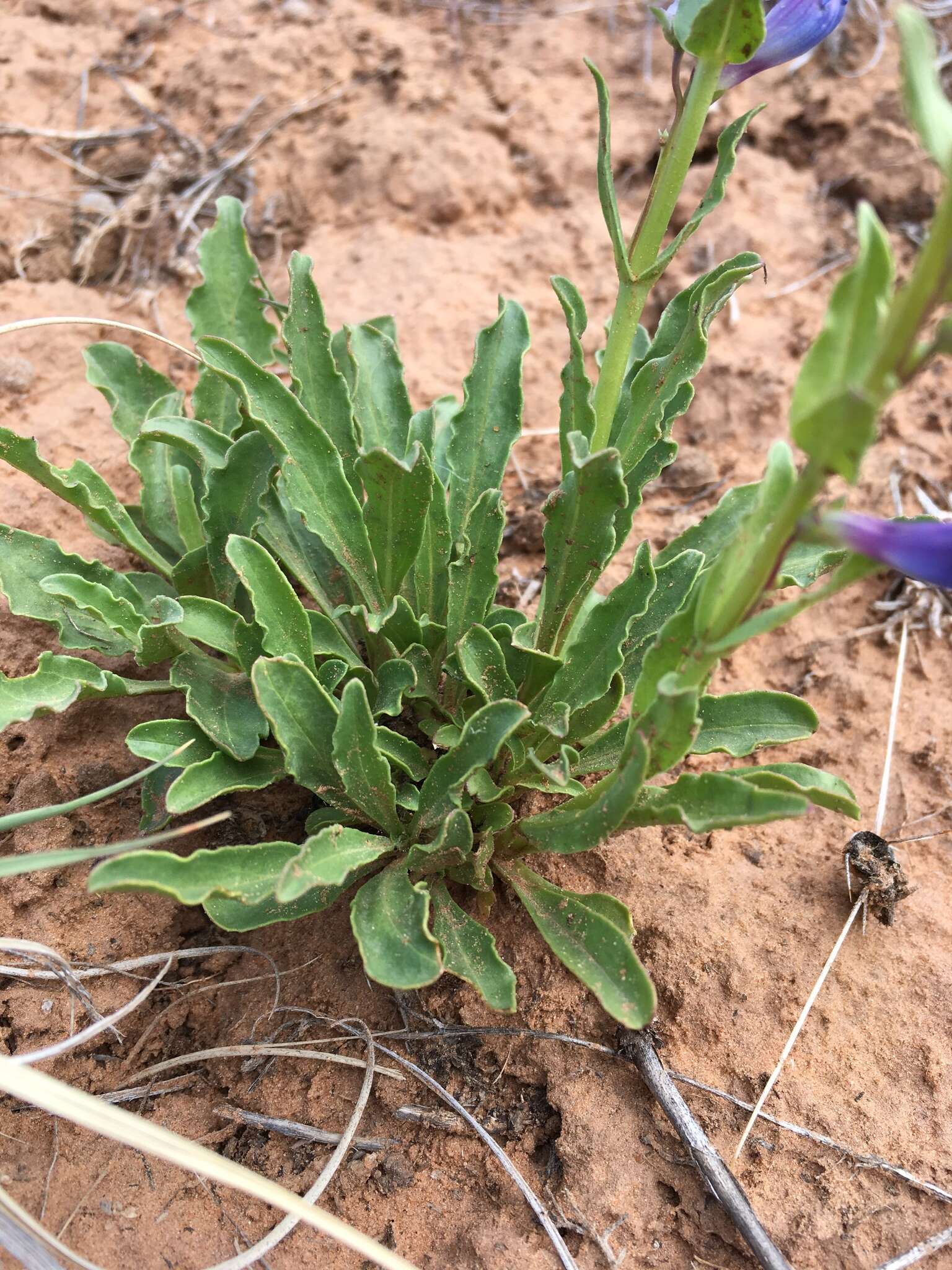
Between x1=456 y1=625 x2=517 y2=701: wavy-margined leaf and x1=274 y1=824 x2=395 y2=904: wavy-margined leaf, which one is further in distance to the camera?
x1=456 y1=625 x2=517 y2=701: wavy-margined leaf

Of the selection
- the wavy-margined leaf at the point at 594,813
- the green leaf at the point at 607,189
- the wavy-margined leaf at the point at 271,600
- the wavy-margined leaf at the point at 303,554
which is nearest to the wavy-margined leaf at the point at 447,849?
the wavy-margined leaf at the point at 594,813

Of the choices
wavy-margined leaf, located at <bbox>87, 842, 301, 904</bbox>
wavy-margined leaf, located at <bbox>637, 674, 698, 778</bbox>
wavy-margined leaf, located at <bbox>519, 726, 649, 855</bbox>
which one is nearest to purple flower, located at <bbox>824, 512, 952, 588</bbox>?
wavy-margined leaf, located at <bbox>637, 674, 698, 778</bbox>

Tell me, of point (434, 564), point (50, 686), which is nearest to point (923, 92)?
point (434, 564)

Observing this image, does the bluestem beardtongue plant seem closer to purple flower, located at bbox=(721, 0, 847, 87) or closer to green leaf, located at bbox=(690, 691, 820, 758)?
green leaf, located at bbox=(690, 691, 820, 758)

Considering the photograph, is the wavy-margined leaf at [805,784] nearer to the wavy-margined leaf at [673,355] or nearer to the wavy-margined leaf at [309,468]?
the wavy-margined leaf at [673,355]

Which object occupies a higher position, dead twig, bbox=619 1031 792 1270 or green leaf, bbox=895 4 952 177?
green leaf, bbox=895 4 952 177
